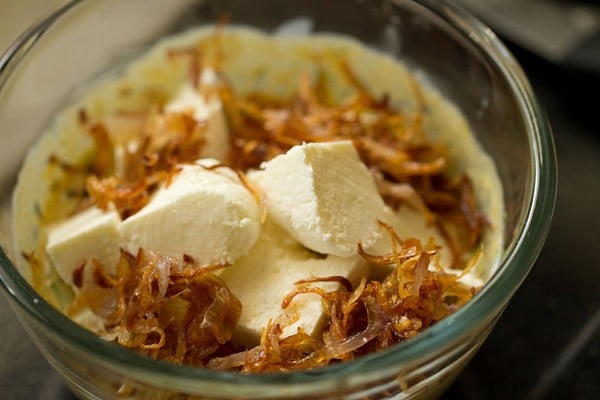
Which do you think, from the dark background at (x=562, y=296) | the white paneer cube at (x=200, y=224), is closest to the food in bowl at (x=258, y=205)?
the white paneer cube at (x=200, y=224)

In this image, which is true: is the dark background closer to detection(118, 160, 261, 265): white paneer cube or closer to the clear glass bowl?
the clear glass bowl

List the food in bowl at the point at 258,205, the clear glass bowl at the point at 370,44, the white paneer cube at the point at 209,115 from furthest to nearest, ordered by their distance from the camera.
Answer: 1. the white paneer cube at the point at 209,115
2. the food in bowl at the point at 258,205
3. the clear glass bowl at the point at 370,44

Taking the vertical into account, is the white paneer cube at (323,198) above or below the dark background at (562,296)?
above

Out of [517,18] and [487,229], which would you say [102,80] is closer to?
[487,229]

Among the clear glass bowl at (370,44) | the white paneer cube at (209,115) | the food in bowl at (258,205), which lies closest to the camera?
the clear glass bowl at (370,44)

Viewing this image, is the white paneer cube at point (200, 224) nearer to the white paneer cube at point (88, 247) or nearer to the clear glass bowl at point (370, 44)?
the white paneer cube at point (88, 247)

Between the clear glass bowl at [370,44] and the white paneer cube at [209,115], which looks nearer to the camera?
the clear glass bowl at [370,44]

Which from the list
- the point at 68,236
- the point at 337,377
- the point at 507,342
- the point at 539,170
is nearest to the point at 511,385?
the point at 507,342

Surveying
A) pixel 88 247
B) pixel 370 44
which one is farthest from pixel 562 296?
pixel 88 247
